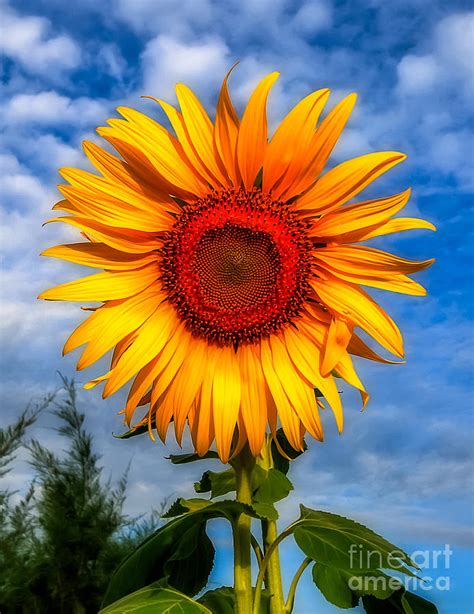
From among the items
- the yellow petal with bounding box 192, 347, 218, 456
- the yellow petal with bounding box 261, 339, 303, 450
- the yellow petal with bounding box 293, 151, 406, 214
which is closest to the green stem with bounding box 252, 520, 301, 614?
the yellow petal with bounding box 261, 339, 303, 450

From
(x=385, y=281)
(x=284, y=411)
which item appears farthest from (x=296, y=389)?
(x=385, y=281)

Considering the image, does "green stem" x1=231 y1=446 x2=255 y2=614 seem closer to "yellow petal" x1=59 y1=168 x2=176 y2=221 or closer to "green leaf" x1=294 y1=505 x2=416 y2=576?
"green leaf" x1=294 y1=505 x2=416 y2=576

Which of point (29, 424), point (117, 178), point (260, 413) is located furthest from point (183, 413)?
point (29, 424)

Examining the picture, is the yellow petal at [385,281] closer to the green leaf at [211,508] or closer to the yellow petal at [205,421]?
the yellow petal at [205,421]

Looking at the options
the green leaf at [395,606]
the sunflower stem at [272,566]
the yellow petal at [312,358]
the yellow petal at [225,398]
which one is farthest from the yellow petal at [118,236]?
the green leaf at [395,606]

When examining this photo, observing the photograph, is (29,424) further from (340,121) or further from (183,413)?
(340,121)

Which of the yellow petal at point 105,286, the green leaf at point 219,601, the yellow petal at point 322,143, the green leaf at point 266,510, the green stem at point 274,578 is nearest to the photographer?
the green leaf at point 266,510
